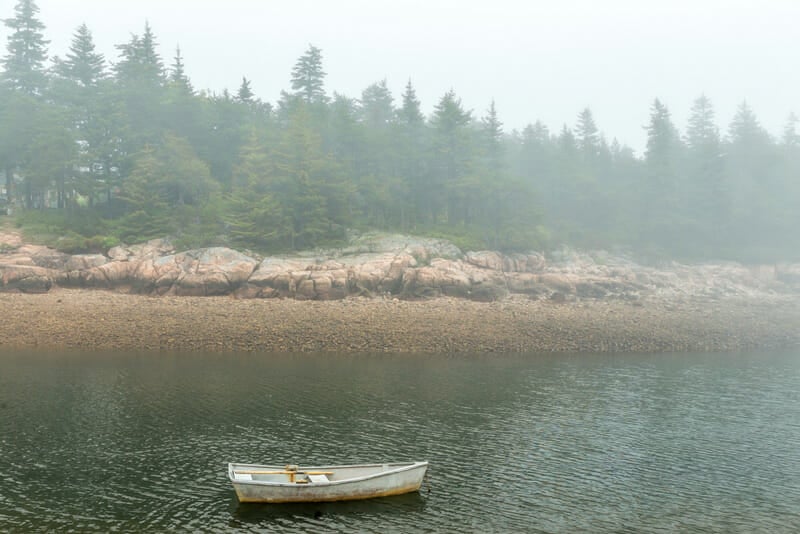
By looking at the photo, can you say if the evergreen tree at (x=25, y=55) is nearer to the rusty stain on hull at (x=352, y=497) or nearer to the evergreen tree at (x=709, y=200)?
the rusty stain on hull at (x=352, y=497)

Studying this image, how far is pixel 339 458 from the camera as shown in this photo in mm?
23234

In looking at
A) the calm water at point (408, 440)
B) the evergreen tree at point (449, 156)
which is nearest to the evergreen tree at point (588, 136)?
the evergreen tree at point (449, 156)

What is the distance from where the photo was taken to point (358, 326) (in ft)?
161

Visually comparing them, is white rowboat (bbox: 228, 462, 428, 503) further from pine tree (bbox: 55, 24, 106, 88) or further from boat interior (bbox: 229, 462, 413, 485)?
pine tree (bbox: 55, 24, 106, 88)

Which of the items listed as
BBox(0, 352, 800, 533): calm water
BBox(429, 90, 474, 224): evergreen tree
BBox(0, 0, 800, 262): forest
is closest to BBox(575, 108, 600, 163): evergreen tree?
BBox(0, 0, 800, 262): forest

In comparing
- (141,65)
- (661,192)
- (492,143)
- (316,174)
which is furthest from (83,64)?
(661,192)

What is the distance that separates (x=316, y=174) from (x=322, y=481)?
50231mm

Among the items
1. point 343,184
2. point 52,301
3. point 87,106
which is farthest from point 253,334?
point 87,106

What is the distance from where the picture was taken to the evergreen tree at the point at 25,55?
70562 millimetres

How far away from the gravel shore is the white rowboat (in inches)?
1022

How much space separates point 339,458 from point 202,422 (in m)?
8.32

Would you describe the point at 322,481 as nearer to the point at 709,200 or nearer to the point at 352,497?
the point at 352,497

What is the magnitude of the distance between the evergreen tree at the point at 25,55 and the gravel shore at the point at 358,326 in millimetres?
35884

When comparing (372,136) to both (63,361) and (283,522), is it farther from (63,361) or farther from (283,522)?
(283,522)
